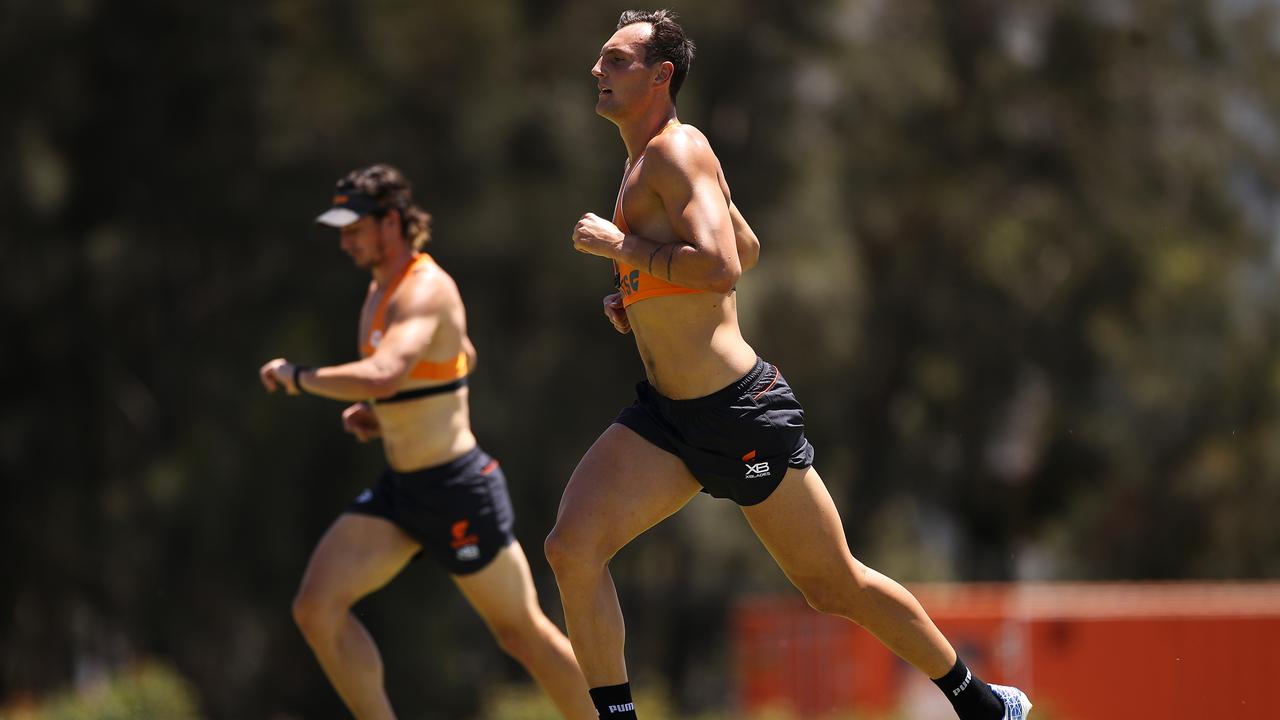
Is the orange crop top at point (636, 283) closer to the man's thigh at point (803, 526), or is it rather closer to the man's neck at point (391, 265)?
the man's thigh at point (803, 526)

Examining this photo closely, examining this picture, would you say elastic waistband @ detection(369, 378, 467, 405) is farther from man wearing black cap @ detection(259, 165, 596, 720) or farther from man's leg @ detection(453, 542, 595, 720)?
man's leg @ detection(453, 542, 595, 720)

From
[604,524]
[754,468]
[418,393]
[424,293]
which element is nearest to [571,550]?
[604,524]

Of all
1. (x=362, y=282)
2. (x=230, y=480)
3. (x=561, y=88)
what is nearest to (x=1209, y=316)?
(x=561, y=88)

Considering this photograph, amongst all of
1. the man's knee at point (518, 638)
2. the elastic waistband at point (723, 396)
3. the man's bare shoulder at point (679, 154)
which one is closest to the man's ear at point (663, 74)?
the man's bare shoulder at point (679, 154)

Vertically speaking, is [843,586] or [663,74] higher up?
[663,74]

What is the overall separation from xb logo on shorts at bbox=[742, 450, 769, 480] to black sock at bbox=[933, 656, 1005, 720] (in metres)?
0.85

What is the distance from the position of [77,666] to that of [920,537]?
472 inches

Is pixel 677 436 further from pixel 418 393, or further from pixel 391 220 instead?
pixel 391 220

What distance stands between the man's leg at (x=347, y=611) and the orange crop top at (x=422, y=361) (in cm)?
66

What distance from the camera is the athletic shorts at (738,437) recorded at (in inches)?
192

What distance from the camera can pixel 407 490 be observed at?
6316 mm

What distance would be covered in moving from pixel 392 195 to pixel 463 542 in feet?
4.73

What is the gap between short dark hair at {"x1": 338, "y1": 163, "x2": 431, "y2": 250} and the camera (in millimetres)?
6574

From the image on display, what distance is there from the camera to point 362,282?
63.3 feet
